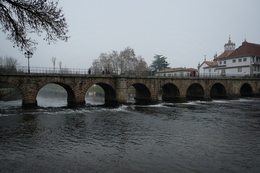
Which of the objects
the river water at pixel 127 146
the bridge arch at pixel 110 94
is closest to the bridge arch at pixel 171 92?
the bridge arch at pixel 110 94

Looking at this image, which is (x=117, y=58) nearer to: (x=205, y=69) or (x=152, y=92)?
(x=205, y=69)

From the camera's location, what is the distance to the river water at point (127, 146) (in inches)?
387

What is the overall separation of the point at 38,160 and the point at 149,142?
681cm

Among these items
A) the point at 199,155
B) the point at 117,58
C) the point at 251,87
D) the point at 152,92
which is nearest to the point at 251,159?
the point at 199,155

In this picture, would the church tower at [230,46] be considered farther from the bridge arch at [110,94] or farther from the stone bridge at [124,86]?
the bridge arch at [110,94]

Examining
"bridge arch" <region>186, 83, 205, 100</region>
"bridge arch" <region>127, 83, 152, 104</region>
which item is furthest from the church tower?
"bridge arch" <region>127, 83, 152, 104</region>

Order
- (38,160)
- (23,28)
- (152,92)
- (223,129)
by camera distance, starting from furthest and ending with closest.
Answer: (152,92) < (223,129) < (23,28) < (38,160)

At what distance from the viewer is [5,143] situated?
12.9m

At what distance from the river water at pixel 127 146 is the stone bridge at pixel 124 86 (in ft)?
29.0

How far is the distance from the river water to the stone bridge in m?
8.84

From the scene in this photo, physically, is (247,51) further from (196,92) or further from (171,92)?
(171,92)

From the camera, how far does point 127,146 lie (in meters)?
12.8

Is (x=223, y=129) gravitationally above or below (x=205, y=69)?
below

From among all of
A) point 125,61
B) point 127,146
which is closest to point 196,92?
point 125,61
